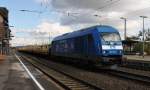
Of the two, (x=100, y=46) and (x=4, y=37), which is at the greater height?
(x=4, y=37)

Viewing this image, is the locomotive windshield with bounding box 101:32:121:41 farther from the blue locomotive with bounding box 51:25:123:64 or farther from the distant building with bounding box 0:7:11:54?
the distant building with bounding box 0:7:11:54

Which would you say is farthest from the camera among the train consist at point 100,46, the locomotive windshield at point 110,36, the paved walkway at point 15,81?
the locomotive windshield at point 110,36

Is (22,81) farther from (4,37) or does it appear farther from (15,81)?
(4,37)

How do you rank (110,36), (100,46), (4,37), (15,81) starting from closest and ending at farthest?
(15,81) → (100,46) → (110,36) → (4,37)

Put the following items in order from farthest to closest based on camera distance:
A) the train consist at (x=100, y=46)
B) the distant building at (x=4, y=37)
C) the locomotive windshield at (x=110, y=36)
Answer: the distant building at (x=4, y=37), the locomotive windshield at (x=110, y=36), the train consist at (x=100, y=46)

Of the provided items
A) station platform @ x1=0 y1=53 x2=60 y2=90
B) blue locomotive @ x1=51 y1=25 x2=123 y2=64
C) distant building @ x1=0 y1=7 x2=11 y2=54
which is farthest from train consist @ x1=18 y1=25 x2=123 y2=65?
distant building @ x1=0 y1=7 x2=11 y2=54

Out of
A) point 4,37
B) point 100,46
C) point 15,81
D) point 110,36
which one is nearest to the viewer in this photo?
point 15,81

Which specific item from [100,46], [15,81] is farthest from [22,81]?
[100,46]

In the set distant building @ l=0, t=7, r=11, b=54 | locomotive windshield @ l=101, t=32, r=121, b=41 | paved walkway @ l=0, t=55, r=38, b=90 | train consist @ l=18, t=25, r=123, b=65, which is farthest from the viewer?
distant building @ l=0, t=7, r=11, b=54

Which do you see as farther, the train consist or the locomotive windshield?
the locomotive windshield

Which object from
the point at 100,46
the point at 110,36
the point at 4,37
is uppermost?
the point at 4,37

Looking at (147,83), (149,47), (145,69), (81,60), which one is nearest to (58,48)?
(81,60)

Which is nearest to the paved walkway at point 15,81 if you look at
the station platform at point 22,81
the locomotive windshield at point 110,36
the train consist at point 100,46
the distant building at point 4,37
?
the station platform at point 22,81

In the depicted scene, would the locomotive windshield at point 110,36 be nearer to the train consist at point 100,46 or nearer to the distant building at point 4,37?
the train consist at point 100,46
